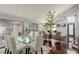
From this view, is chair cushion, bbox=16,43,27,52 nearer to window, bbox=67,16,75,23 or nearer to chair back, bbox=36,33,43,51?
chair back, bbox=36,33,43,51

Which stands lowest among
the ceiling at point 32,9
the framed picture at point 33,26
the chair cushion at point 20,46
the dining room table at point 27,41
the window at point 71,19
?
the chair cushion at point 20,46

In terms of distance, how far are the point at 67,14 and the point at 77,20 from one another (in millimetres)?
214

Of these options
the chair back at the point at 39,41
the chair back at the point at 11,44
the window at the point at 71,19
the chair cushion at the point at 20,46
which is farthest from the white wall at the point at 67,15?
the chair back at the point at 11,44

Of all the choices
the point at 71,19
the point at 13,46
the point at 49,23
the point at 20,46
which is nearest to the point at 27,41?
the point at 20,46

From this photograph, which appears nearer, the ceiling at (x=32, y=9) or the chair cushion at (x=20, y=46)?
the ceiling at (x=32, y=9)

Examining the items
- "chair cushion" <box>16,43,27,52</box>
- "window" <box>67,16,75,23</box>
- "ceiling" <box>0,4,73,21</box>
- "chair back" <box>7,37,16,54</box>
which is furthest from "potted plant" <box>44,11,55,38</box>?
"chair back" <box>7,37,16,54</box>

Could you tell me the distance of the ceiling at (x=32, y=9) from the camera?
6.55ft

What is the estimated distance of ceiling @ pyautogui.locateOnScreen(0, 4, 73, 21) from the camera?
2.00m

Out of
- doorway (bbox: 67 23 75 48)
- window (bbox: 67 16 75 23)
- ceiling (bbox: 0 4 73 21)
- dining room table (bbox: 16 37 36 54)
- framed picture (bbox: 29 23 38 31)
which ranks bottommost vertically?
dining room table (bbox: 16 37 36 54)

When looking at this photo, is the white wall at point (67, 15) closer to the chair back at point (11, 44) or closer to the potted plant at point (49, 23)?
the potted plant at point (49, 23)

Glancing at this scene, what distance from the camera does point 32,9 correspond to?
2.06 metres
